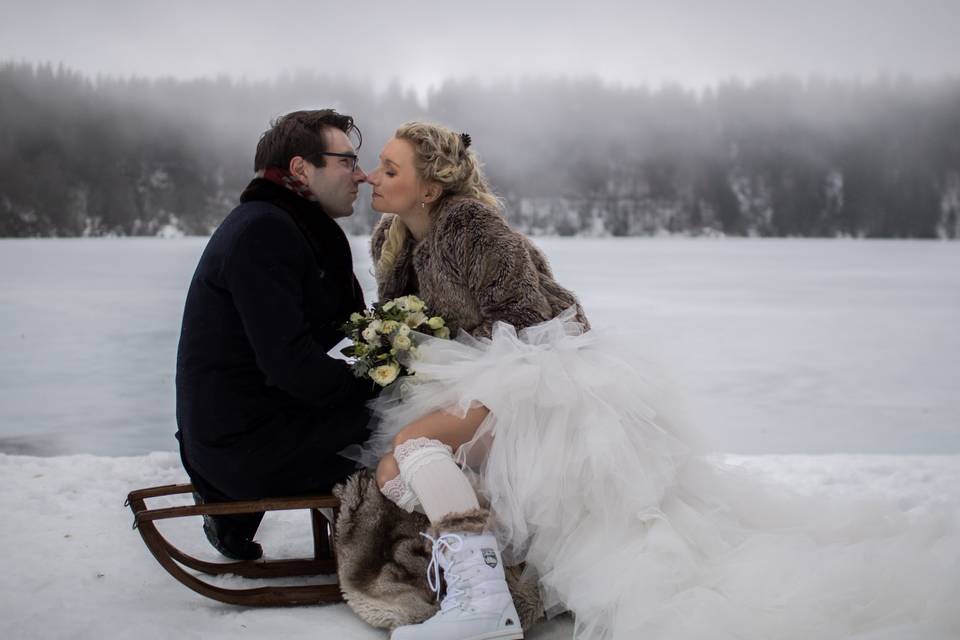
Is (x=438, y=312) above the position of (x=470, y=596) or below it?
above

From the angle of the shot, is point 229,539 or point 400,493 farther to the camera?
point 229,539

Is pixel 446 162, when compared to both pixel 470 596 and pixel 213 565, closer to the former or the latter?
pixel 470 596

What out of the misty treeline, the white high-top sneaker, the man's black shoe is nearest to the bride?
the white high-top sneaker

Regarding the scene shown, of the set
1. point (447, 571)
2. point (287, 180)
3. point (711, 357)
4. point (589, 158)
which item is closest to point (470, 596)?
point (447, 571)

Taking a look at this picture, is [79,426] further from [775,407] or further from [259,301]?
[775,407]

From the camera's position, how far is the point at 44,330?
12250mm

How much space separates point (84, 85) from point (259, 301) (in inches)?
2321

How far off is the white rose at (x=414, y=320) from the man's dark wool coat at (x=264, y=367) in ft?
0.80

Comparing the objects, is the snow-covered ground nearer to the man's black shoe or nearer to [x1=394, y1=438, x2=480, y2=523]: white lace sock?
the man's black shoe

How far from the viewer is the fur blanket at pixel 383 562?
2273 mm

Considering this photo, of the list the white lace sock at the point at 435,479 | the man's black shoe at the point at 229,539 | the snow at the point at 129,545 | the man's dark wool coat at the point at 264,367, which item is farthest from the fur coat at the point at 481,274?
the man's black shoe at the point at 229,539

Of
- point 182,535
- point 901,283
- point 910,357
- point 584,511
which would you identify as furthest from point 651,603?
point 901,283

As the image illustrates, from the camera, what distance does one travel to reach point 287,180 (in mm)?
2586

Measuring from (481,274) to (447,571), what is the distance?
3.05ft
